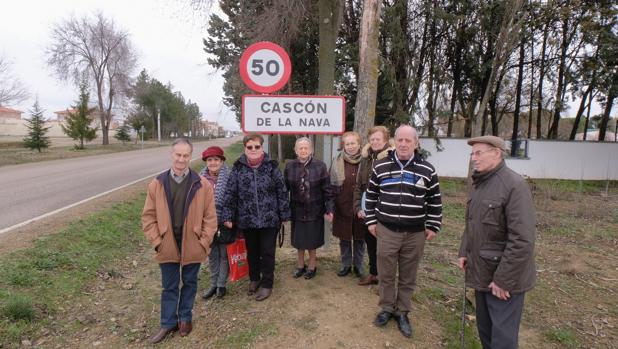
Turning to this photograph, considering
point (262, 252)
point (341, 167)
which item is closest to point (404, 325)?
point (262, 252)

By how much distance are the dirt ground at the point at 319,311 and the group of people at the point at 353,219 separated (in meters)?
0.19

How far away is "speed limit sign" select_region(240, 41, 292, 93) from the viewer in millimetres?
4062

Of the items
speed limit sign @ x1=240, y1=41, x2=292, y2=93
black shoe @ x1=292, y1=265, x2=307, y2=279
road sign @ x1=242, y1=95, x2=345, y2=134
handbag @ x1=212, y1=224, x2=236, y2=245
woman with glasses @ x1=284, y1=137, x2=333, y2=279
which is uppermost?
speed limit sign @ x1=240, y1=41, x2=292, y2=93

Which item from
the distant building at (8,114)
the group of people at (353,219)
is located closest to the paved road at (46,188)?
the group of people at (353,219)

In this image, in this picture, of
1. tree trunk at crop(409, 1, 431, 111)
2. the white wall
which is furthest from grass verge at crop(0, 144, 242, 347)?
the white wall

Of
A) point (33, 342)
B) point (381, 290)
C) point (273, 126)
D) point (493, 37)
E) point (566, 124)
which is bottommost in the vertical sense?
point (33, 342)

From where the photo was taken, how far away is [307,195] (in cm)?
368

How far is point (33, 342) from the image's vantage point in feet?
10.2

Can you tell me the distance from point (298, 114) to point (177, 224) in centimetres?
191

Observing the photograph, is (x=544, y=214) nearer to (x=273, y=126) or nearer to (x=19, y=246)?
(x=273, y=126)

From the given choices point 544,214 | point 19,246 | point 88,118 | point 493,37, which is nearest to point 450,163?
point 493,37

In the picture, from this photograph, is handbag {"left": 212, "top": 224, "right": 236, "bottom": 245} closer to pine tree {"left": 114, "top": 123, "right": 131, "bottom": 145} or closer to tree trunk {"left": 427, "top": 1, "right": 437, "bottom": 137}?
tree trunk {"left": 427, "top": 1, "right": 437, "bottom": 137}

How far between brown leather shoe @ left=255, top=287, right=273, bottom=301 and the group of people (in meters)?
0.01

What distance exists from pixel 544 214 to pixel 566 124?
3063 centimetres
